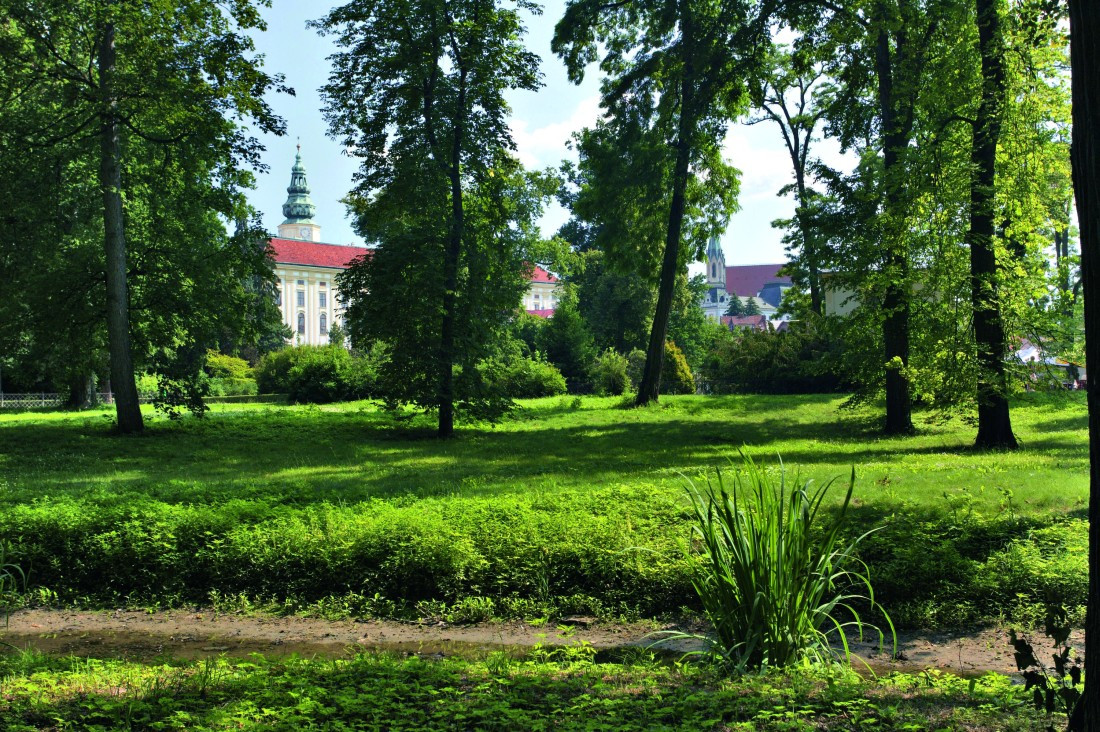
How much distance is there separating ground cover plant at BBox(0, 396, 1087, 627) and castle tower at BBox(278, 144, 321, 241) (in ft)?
408

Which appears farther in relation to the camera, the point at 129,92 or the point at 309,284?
the point at 309,284

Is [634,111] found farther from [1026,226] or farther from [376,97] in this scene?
[1026,226]

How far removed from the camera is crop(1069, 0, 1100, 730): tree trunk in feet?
10.0

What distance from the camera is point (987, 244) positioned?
1385 cm

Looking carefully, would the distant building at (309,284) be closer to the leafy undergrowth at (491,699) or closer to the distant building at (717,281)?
the distant building at (717,281)

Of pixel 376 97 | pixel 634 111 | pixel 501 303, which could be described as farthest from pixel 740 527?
pixel 634 111

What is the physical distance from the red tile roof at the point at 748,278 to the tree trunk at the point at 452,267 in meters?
168

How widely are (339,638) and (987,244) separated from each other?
11861 mm

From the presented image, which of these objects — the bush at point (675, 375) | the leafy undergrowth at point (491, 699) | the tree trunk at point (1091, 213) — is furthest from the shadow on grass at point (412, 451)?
the bush at point (675, 375)

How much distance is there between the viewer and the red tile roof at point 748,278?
18275cm

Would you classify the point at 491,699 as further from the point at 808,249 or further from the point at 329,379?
the point at 329,379

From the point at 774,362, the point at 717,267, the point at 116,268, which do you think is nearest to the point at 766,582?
the point at 116,268

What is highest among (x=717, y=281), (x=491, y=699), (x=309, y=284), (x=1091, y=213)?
(x=717, y=281)

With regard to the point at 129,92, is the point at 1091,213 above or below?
below
